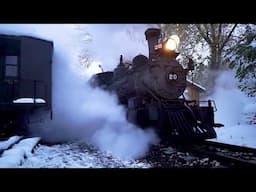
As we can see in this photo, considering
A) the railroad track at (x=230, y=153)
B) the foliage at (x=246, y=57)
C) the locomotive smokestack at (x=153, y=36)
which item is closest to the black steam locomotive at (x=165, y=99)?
the locomotive smokestack at (x=153, y=36)

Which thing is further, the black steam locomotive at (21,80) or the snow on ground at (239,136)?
the snow on ground at (239,136)

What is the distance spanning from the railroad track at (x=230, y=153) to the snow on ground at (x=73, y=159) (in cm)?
104

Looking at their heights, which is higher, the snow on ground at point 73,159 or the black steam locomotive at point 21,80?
the black steam locomotive at point 21,80

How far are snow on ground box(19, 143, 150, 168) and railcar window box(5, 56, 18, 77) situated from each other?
1.98 meters

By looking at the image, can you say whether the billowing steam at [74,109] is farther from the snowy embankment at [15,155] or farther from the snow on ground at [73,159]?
the snowy embankment at [15,155]

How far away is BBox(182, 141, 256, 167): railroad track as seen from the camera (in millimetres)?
4030

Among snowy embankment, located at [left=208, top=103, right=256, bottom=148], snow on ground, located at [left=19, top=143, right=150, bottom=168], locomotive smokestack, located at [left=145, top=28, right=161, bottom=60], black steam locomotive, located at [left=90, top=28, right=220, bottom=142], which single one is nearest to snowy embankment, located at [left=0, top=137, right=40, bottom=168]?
snow on ground, located at [left=19, top=143, right=150, bottom=168]

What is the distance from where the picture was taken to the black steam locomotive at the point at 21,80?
6605 mm

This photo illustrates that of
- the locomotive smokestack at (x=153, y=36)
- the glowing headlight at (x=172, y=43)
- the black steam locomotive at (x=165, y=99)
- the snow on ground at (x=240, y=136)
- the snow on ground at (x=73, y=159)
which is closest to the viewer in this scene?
the snow on ground at (x=73, y=159)

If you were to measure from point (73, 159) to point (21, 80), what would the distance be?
9.42 feet

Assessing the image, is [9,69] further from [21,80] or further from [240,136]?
[240,136]

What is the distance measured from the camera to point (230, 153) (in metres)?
5.12

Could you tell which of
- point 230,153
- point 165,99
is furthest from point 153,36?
point 230,153

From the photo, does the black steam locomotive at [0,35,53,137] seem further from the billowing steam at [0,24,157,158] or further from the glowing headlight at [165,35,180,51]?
the glowing headlight at [165,35,180,51]
